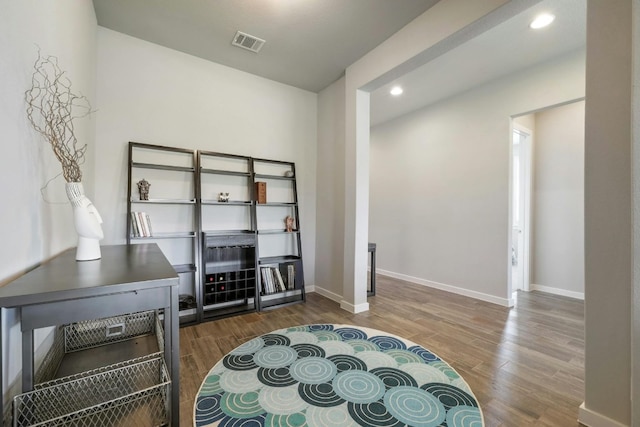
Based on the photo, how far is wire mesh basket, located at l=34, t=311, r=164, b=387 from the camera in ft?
4.57

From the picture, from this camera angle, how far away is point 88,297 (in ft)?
3.00

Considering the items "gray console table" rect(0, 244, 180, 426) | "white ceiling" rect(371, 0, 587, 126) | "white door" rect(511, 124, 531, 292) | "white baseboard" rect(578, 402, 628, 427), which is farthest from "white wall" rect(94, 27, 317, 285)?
"white door" rect(511, 124, 531, 292)

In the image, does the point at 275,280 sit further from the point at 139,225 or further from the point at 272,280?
the point at 139,225

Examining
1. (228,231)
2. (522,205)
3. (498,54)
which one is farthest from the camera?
(522,205)

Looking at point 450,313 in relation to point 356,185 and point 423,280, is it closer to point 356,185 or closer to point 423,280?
point 423,280

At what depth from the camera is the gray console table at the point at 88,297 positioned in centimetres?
84

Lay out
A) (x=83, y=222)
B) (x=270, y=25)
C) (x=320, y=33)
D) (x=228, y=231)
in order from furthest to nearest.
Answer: (x=228, y=231) < (x=320, y=33) < (x=270, y=25) < (x=83, y=222)

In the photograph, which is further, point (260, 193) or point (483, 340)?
point (260, 193)

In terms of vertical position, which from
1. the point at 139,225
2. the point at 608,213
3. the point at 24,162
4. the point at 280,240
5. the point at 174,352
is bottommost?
the point at 174,352

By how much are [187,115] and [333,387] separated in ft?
9.77

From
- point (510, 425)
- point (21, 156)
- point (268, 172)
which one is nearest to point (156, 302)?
point (21, 156)

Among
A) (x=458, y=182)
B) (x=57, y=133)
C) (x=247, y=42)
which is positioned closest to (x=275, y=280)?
(x=57, y=133)

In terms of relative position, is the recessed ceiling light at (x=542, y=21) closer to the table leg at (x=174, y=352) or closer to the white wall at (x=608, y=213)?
the white wall at (x=608, y=213)

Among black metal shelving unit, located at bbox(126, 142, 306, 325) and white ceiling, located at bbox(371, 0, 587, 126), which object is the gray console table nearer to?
black metal shelving unit, located at bbox(126, 142, 306, 325)
